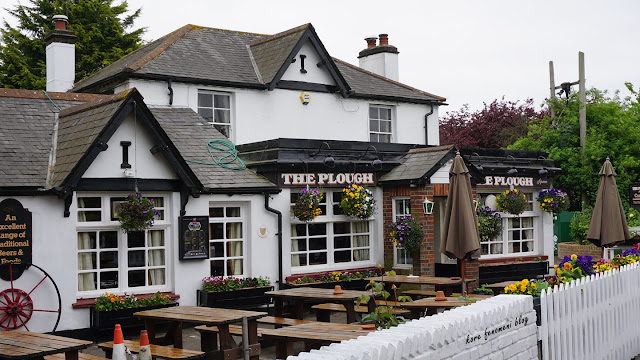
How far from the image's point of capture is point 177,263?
44.2ft

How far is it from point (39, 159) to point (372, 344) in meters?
9.01

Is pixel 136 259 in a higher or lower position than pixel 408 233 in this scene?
lower

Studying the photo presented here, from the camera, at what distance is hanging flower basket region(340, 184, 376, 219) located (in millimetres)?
15586

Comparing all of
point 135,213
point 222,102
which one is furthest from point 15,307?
point 222,102

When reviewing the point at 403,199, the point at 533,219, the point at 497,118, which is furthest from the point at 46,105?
the point at 497,118

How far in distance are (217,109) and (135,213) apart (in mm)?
5878

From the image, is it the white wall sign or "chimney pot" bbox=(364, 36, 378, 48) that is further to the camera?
"chimney pot" bbox=(364, 36, 378, 48)

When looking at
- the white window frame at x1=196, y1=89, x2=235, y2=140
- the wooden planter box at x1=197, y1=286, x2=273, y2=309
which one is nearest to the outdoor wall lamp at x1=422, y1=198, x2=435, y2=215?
the wooden planter box at x1=197, y1=286, x2=273, y2=309

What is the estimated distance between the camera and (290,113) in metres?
18.7

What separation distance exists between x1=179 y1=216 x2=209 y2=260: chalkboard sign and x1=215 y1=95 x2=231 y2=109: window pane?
15.3 ft

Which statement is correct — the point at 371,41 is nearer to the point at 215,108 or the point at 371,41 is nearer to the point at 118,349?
the point at 215,108

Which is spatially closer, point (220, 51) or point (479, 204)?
point (479, 204)

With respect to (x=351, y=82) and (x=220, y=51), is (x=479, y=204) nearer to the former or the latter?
(x=351, y=82)

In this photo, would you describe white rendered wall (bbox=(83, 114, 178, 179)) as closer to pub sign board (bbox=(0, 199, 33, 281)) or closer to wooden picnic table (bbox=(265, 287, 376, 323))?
pub sign board (bbox=(0, 199, 33, 281))
